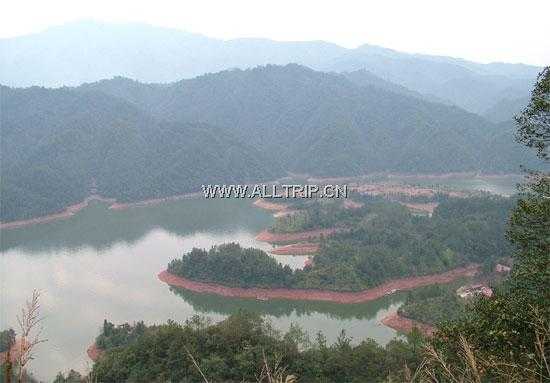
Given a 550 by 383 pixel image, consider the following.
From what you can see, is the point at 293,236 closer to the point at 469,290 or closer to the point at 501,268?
the point at 501,268

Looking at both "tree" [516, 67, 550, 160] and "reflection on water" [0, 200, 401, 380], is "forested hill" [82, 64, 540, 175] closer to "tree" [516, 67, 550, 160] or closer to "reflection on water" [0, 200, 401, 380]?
"reflection on water" [0, 200, 401, 380]

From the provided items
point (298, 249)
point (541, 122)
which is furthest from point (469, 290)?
point (541, 122)

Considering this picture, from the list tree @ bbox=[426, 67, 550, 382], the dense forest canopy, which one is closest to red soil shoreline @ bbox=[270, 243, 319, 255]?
the dense forest canopy

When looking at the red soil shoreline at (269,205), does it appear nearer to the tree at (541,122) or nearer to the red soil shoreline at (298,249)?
the red soil shoreline at (298,249)

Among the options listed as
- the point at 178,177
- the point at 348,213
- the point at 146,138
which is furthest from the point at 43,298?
the point at 146,138

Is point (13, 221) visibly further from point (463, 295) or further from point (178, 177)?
point (463, 295)

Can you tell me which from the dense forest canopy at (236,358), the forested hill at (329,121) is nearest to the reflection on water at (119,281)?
the dense forest canopy at (236,358)
